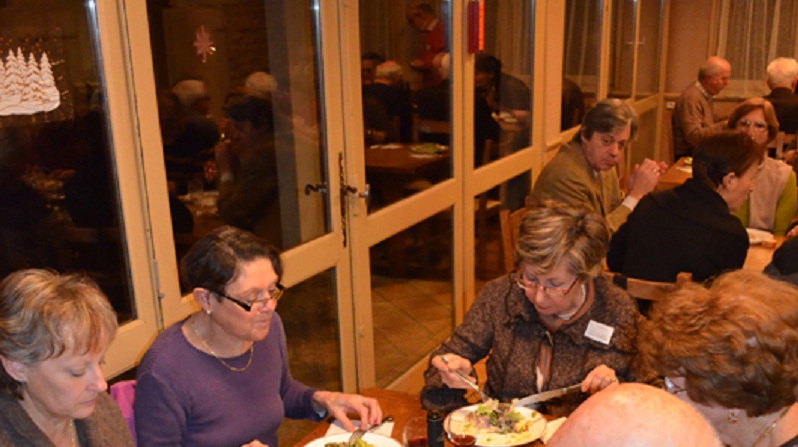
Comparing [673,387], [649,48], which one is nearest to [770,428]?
[673,387]

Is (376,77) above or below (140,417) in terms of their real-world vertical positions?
above

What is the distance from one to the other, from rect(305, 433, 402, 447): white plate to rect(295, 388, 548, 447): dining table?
4 cm

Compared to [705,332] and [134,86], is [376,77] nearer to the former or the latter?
[134,86]

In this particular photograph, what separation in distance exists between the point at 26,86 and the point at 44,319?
837mm

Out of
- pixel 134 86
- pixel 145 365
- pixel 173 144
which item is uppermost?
pixel 134 86

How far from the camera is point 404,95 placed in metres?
3.96

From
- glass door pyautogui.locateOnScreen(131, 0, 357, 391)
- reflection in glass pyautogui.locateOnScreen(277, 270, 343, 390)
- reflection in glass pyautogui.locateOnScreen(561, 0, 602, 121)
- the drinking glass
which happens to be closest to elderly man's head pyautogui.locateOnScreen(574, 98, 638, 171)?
Answer: glass door pyautogui.locateOnScreen(131, 0, 357, 391)

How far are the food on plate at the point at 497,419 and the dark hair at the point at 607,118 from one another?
2.00m

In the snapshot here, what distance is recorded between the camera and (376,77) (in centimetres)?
359

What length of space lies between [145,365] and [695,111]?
5.89m

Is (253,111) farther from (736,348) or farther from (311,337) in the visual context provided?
(736,348)

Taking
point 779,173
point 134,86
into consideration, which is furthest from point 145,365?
point 779,173

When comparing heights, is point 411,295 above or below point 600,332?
below

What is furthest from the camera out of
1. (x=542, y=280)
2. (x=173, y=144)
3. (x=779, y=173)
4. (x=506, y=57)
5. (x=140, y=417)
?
(x=506, y=57)
